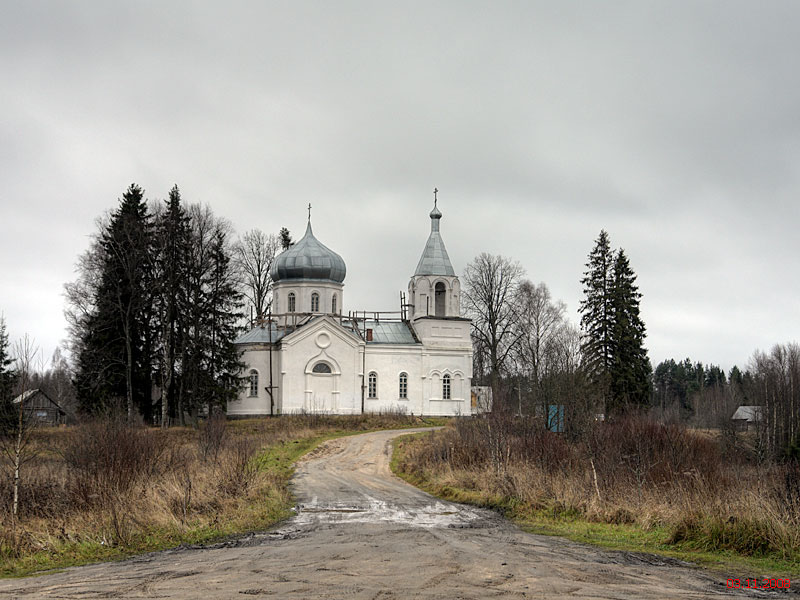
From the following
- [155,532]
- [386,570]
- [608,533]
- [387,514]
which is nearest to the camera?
[386,570]

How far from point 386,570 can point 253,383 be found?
38437 mm

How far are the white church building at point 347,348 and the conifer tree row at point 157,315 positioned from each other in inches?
112

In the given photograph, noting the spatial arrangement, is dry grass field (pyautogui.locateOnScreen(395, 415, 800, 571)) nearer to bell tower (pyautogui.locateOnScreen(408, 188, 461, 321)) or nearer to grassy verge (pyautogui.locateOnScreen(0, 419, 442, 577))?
grassy verge (pyautogui.locateOnScreen(0, 419, 442, 577))

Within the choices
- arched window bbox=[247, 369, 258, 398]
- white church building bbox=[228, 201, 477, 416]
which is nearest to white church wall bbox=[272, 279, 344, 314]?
white church building bbox=[228, 201, 477, 416]

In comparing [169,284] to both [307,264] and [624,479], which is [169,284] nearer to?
[307,264]

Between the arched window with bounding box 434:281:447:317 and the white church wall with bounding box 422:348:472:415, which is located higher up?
the arched window with bounding box 434:281:447:317

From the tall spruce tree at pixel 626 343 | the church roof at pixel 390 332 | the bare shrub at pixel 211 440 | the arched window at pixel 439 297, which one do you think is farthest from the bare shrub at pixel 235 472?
the arched window at pixel 439 297

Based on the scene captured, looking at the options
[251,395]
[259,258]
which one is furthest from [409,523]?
[259,258]

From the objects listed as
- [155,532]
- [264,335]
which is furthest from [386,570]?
[264,335]

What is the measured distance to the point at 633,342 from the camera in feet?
146

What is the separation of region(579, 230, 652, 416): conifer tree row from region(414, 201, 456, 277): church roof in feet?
29.9

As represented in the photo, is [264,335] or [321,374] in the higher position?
[264,335]

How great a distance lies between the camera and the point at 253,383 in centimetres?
4803

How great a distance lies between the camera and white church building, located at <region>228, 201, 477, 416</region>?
4797 centimetres
